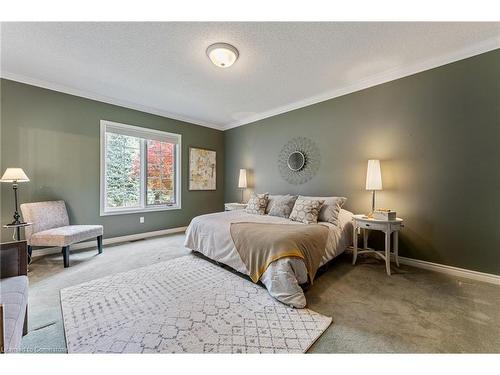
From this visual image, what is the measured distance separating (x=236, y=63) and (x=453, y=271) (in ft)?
12.0

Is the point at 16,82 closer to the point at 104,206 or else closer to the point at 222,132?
the point at 104,206

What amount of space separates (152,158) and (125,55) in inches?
85.7

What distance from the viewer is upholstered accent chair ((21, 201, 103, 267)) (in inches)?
106

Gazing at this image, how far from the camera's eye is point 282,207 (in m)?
3.34

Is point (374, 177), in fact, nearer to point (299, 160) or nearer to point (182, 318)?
point (299, 160)

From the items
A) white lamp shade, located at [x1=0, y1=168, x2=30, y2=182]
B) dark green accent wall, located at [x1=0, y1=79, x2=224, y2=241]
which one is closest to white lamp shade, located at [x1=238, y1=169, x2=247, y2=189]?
dark green accent wall, located at [x1=0, y1=79, x2=224, y2=241]

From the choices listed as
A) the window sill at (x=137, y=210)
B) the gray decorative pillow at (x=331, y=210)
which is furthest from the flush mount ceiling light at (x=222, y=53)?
the window sill at (x=137, y=210)

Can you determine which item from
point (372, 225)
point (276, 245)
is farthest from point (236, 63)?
point (372, 225)

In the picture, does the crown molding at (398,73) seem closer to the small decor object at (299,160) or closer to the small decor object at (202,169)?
the small decor object at (299,160)

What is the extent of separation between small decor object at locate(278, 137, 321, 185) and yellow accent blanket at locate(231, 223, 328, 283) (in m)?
1.54

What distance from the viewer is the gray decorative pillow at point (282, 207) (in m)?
3.29

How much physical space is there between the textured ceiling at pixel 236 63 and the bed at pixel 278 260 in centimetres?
203

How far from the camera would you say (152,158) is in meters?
4.33
